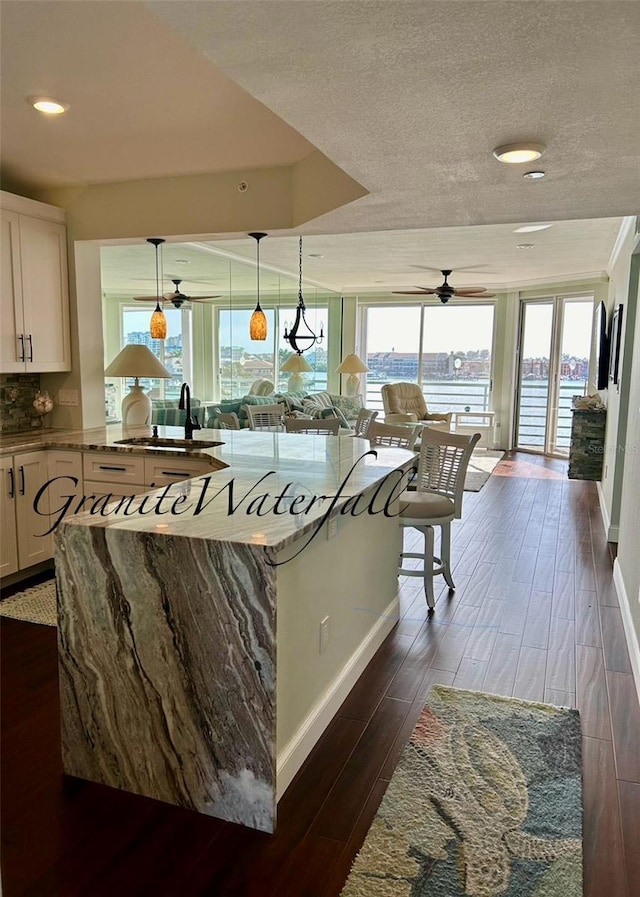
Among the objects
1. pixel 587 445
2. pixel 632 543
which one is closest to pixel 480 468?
pixel 587 445

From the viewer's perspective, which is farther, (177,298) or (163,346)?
(163,346)

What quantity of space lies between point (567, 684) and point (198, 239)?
11.1ft

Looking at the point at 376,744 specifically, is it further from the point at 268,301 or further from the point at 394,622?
the point at 268,301

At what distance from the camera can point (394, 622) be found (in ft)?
11.4

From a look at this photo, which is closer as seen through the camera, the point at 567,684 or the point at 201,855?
the point at 201,855

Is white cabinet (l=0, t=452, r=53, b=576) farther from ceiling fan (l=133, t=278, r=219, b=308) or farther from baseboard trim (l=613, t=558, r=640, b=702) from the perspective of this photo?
ceiling fan (l=133, t=278, r=219, b=308)

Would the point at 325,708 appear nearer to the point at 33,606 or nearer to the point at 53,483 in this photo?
the point at 33,606

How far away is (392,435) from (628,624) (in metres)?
1.78

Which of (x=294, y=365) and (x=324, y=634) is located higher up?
(x=294, y=365)

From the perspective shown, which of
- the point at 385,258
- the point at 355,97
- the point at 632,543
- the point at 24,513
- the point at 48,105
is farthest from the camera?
the point at 385,258

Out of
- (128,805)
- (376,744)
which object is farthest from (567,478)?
(128,805)

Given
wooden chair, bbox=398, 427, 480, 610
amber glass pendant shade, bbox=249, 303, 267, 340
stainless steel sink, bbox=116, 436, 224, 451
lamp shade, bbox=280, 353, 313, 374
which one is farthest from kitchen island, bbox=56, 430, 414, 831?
lamp shade, bbox=280, 353, 313, 374

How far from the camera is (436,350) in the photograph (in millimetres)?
10914

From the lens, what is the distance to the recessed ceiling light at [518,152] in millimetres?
2314
